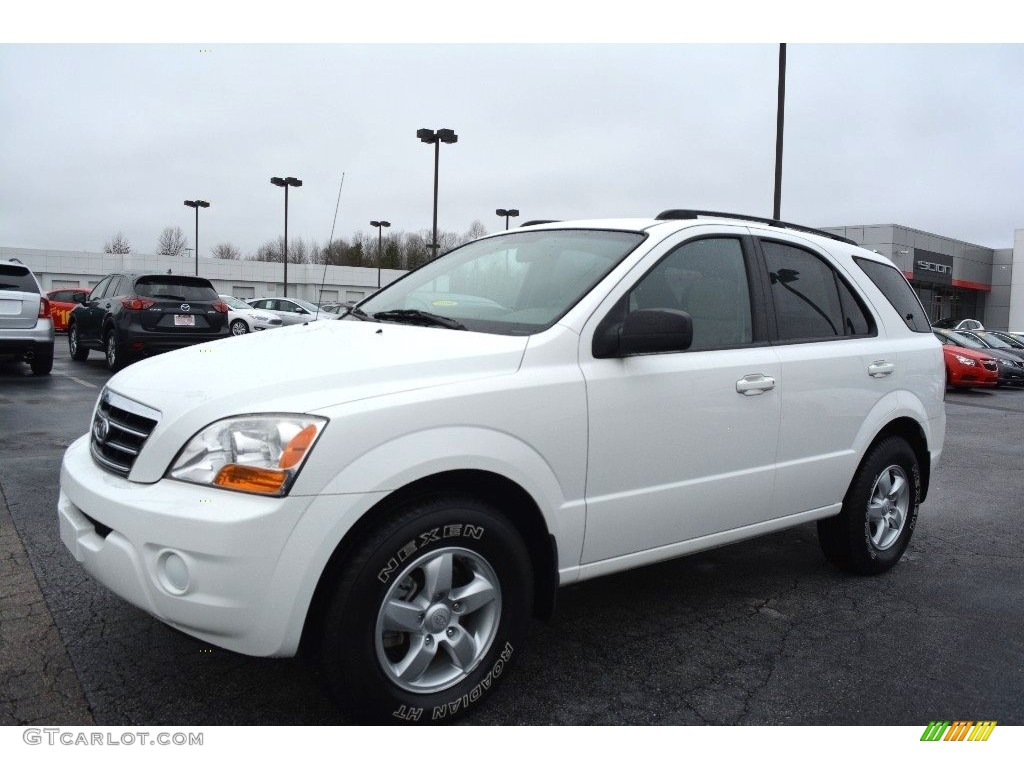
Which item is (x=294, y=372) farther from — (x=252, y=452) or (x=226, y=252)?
(x=226, y=252)

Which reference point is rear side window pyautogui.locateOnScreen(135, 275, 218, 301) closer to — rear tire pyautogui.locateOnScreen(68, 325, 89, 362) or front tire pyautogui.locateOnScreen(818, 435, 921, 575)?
rear tire pyautogui.locateOnScreen(68, 325, 89, 362)

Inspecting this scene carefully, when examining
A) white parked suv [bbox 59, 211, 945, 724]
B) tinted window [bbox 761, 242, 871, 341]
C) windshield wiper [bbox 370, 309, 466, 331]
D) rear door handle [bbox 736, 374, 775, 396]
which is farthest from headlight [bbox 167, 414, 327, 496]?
tinted window [bbox 761, 242, 871, 341]

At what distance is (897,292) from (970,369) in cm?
1453

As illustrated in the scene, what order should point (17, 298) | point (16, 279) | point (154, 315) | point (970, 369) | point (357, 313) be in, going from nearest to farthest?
point (357, 313) < point (17, 298) < point (16, 279) < point (154, 315) < point (970, 369)

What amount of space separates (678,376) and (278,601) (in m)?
1.76

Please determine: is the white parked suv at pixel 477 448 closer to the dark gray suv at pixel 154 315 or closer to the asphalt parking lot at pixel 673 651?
the asphalt parking lot at pixel 673 651

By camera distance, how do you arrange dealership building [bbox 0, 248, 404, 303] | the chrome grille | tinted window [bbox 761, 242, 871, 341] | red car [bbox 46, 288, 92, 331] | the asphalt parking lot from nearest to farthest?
the chrome grille, the asphalt parking lot, tinted window [bbox 761, 242, 871, 341], red car [bbox 46, 288, 92, 331], dealership building [bbox 0, 248, 404, 303]

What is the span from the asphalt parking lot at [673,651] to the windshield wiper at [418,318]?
1352 millimetres

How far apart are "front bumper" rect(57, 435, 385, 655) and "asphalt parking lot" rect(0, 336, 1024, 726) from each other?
0.44m

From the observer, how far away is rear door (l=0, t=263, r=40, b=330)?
11.7 metres

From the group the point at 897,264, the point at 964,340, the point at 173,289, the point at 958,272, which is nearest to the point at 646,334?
the point at 173,289

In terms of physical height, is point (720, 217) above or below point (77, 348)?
above

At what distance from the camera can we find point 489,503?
113 inches

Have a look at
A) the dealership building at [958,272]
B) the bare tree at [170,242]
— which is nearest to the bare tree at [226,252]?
the bare tree at [170,242]
